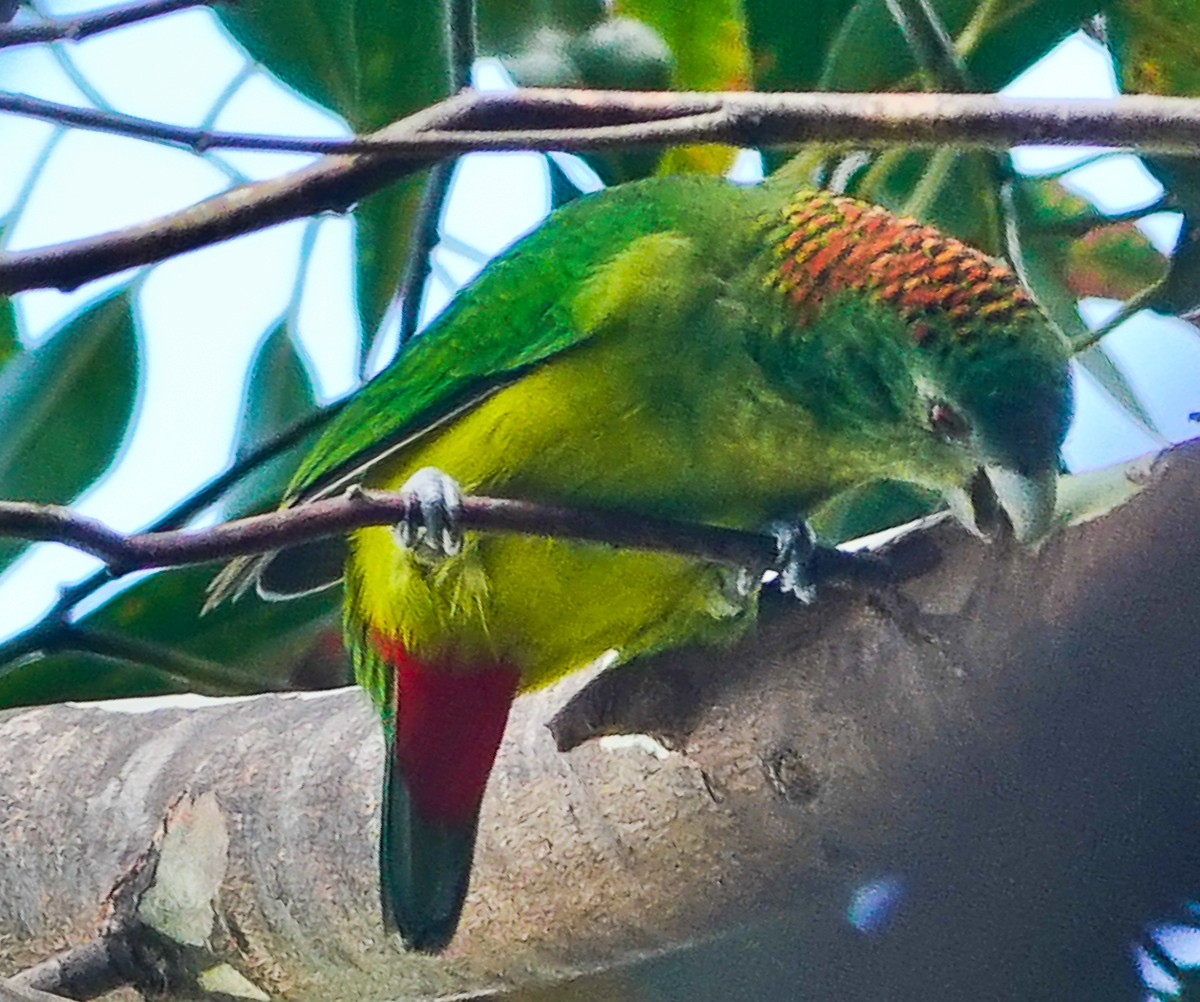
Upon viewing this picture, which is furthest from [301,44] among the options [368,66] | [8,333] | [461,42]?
[8,333]

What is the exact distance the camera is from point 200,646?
82 centimetres

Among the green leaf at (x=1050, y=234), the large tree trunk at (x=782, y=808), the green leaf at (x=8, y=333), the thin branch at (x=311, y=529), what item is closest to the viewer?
the thin branch at (x=311, y=529)

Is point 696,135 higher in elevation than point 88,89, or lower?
lower

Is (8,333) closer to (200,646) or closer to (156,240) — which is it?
(200,646)

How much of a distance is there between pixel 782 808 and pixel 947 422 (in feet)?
0.67

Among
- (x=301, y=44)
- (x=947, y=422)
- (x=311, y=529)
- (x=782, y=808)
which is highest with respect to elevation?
(x=301, y=44)

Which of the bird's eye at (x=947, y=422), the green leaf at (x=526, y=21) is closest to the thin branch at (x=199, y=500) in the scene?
the green leaf at (x=526, y=21)

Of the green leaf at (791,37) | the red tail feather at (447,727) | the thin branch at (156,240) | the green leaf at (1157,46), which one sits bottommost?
the red tail feather at (447,727)

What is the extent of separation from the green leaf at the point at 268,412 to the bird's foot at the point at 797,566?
11.4 inches

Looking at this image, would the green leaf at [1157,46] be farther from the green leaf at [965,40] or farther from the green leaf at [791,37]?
the green leaf at [791,37]

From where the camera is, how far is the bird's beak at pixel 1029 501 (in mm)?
575

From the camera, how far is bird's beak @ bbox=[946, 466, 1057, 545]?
0.58 m

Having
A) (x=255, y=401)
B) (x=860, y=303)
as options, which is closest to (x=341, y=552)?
(x=255, y=401)

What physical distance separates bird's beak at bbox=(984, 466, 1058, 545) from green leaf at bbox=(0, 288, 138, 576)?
1.60 ft
